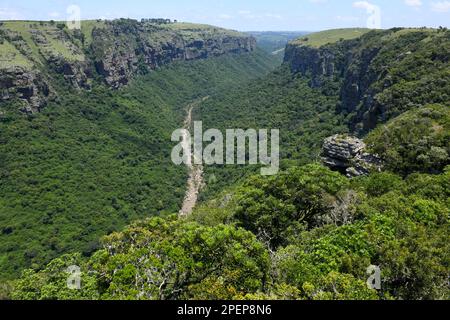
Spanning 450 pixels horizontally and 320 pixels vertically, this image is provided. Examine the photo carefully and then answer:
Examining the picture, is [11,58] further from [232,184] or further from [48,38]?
[232,184]

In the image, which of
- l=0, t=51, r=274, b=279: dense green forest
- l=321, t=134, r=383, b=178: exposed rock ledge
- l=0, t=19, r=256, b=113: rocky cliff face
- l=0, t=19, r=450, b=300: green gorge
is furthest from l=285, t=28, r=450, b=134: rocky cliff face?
l=0, t=19, r=256, b=113: rocky cliff face

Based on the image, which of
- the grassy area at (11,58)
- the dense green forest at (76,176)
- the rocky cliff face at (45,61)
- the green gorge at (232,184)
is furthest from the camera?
the grassy area at (11,58)

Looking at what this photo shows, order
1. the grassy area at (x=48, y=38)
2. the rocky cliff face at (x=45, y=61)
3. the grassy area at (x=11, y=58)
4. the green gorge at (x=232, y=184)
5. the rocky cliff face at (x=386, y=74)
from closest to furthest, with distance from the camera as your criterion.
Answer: the green gorge at (x=232, y=184) → the rocky cliff face at (x=386, y=74) → the rocky cliff face at (x=45, y=61) → the grassy area at (x=11, y=58) → the grassy area at (x=48, y=38)

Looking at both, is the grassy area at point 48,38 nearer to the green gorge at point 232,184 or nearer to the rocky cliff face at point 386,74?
the green gorge at point 232,184

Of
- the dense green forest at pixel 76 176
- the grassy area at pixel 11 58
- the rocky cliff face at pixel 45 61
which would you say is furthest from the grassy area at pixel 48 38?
the dense green forest at pixel 76 176

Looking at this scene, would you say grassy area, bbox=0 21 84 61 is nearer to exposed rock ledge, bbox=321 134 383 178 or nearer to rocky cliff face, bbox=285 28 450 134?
rocky cliff face, bbox=285 28 450 134

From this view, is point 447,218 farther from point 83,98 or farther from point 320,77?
point 83,98

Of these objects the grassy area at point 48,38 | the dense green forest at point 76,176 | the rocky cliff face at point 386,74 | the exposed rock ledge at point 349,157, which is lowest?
the dense green forest at point 76,176

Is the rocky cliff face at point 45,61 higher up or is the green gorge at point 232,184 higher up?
the rocky cliff face at point 45,61
